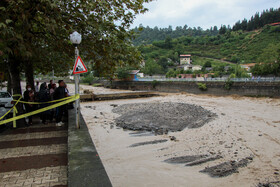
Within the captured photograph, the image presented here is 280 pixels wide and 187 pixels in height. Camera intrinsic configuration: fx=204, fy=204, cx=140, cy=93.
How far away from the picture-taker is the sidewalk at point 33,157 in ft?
13.3

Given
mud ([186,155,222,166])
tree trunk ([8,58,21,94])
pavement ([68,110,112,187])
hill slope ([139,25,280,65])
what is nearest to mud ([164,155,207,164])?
mud ([186,155,222,166])

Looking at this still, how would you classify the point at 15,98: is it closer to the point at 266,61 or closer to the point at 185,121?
the point at 185,121

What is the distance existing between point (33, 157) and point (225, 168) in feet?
17.5

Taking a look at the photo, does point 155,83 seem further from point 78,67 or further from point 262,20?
point 262,20

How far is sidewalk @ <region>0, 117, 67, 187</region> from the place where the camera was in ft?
13.3

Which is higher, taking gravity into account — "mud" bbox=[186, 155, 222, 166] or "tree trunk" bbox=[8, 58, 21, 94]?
"tree trunk" bbox=[8, 58, 21, 94]

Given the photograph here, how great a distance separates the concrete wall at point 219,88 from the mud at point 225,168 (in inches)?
878

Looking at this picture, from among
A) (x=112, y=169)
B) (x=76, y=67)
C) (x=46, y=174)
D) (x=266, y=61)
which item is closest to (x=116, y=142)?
(x=112, y=169)

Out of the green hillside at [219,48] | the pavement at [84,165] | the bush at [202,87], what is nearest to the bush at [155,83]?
the bush at [202,87]

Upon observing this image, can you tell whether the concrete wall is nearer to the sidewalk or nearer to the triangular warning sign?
the triangular warning sign

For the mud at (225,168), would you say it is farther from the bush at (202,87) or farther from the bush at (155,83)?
the bush at (155,83)

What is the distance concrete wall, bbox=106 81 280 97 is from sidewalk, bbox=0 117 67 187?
2562 cm

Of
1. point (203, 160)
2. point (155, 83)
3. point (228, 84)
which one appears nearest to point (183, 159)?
point (203, 160)

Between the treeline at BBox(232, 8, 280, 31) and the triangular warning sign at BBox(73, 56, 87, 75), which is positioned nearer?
the triangular warning sign at BBox(73, 56, 87, 75)
